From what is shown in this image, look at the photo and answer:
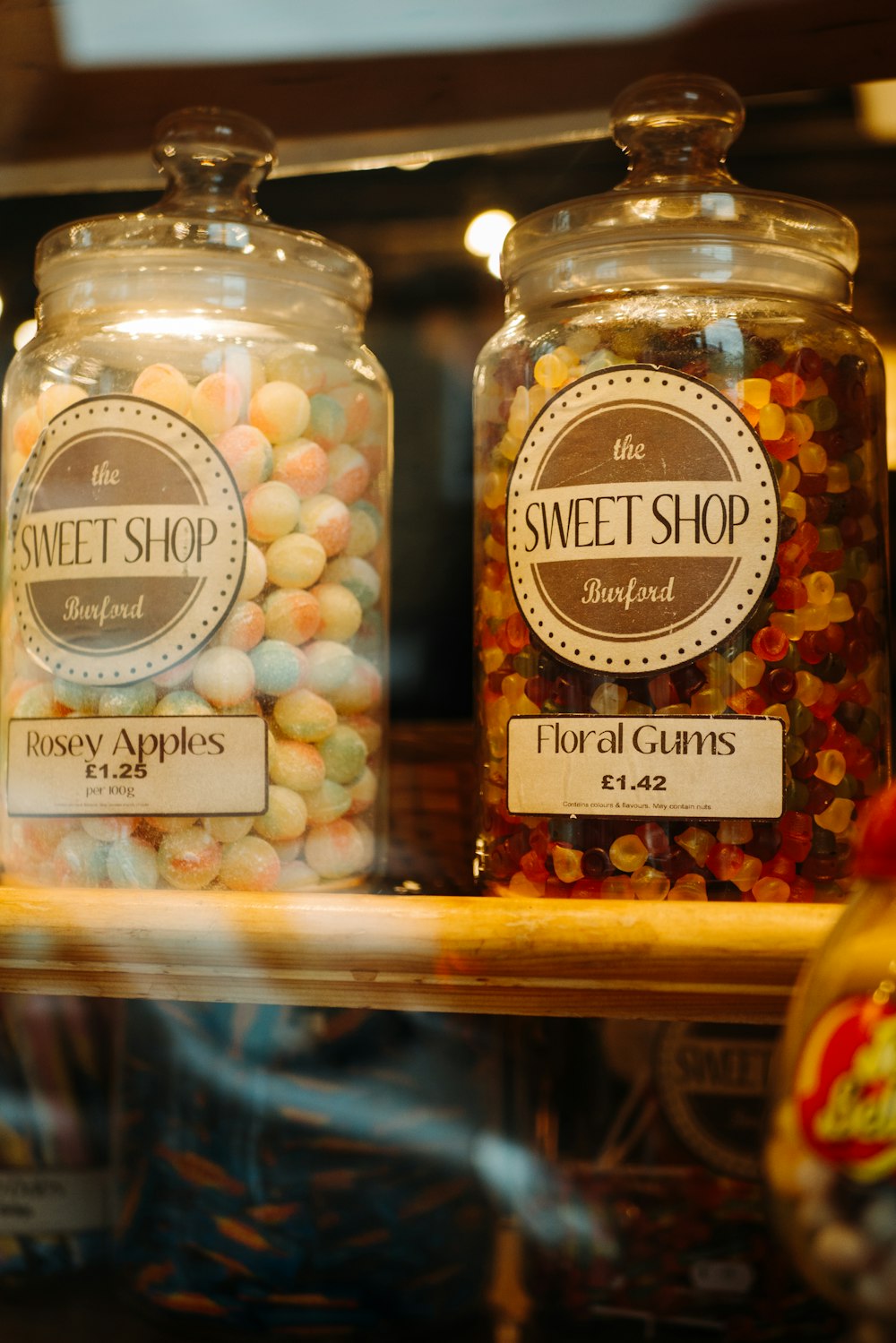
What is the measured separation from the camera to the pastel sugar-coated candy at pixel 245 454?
0.53 m

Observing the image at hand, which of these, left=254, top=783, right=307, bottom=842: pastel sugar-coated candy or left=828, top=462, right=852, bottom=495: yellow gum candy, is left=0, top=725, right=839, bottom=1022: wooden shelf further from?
left=828, top=462, right=852, bottom=495: yellow gum candy

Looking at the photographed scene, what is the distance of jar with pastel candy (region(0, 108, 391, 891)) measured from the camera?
52cm

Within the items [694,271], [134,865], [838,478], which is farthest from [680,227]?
[134,865]

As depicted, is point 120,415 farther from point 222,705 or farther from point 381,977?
point 381,977

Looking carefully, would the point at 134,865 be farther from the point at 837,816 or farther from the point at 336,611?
the point at 837,816

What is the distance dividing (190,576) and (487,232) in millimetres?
411

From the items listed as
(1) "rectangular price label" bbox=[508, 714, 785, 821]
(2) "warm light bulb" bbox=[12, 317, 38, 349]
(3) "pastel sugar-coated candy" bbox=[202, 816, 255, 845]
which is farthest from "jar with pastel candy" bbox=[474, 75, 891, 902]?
(2) "warm light bulb" bbox=[12, 317, 38, 349]

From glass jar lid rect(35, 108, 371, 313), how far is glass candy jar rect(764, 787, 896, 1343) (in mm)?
383

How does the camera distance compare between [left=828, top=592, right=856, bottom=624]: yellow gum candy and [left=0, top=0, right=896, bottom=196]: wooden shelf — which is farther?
[left=0, top=0, right=896, bottom=196]: wooden shelf

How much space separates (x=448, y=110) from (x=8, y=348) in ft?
1.07

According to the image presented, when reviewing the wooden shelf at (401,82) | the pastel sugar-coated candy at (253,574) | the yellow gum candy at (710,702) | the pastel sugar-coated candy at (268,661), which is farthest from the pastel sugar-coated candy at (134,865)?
the wooden shelf at (401,82)

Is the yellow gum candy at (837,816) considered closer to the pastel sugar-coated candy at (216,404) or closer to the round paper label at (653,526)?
the round paper label at (653,526)

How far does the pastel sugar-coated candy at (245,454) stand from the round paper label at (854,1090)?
32 centimetres

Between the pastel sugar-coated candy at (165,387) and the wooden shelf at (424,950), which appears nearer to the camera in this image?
the wooden shelf at (424,950)
